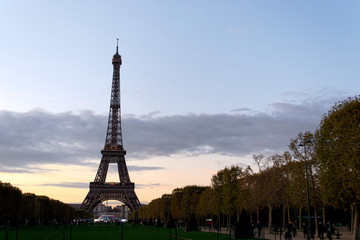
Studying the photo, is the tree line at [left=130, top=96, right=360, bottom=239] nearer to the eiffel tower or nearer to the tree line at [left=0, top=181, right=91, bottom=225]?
the tree line at [left=0, top=181, right=91, bottom=225]

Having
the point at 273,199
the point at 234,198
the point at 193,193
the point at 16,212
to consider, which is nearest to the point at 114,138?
the point at 193,193

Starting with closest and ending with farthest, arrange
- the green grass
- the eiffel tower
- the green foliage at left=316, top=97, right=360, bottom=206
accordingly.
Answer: the green foliage at left=316, top=97, right=360, bottom=206 → the green grass → the eiffel tower

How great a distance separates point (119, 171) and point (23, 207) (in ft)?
222

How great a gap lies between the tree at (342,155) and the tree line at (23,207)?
32411 millimetres

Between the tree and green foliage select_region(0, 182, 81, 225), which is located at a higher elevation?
the tree

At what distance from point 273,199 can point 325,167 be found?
88.6 feet

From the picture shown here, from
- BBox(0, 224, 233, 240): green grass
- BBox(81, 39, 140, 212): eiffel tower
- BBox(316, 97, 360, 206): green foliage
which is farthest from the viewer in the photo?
BBox(81, 39, 140, 212): eiffel tower

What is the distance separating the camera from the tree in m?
35.7

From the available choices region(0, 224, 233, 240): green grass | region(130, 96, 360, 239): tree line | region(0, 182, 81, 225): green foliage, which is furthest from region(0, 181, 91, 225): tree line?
region(130, 96, 360, 239): tree line

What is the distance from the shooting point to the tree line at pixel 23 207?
235 ft

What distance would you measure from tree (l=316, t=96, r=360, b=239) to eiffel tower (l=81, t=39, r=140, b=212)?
116m

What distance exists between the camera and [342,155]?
1471 inches

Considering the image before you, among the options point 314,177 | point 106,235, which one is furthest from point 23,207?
point 314,177

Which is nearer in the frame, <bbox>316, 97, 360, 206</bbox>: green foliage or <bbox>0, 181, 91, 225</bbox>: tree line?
<bbox>316, 97, 360, 206</bbox>: green foliage
